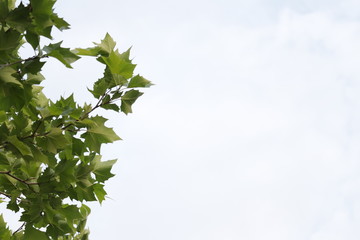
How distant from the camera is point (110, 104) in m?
4.94

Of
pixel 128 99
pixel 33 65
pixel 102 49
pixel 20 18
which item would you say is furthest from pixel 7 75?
pixel 128 99

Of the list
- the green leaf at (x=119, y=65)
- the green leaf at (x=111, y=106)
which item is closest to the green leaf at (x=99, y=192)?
the green leaf at (x=111, y=106)

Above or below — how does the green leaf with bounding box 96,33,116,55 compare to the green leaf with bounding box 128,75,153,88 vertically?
above

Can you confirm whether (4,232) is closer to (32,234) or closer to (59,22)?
(32,234)

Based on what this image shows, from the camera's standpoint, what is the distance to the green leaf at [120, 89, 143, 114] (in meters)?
4.96

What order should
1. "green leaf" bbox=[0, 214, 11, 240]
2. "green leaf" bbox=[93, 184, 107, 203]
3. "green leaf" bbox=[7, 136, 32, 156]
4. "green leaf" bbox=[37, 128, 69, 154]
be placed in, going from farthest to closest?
"green leaf" bbox=[0, 214, 11, 240]
"green leaf" bbox=[93, 184, 107, 203]
"green leaf" bbox=[37, 128, 69, 154]
"green leaf" bbox=[7, 136, 32, 156]

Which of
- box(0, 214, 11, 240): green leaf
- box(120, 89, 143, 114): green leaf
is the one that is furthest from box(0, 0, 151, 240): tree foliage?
box(0, 214, 11, 240): green leaf

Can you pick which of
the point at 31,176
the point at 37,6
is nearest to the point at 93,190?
the point at 31,176

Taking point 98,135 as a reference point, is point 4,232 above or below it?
below

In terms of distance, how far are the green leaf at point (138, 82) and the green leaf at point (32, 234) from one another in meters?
1.87

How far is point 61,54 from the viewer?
14.3 ft

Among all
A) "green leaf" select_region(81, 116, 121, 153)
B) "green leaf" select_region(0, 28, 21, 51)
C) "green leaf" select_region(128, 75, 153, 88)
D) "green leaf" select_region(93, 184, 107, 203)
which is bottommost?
"green leaf" select_region(93, 184, 107, 203)

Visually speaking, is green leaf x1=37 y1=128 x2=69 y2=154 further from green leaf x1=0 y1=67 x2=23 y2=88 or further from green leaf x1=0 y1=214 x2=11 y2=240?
→ green leaf x1=0 y1=214 x2=11 y2=240

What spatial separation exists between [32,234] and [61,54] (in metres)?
2.05
